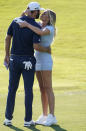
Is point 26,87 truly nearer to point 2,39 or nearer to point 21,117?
point 21,117

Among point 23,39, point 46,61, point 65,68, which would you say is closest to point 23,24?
point 23,39

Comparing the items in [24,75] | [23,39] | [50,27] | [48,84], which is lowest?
[48,84]

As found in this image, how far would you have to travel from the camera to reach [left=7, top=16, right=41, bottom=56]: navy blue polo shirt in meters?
8.25

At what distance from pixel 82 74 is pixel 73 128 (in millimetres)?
12119

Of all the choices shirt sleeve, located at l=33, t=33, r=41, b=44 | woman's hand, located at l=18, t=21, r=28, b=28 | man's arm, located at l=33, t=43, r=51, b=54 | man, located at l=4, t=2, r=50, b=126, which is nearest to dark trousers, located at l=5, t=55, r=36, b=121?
man, located at l=4, t=2, r=50, b=126

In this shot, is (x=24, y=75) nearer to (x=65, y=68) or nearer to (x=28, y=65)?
(x=28, y=65)

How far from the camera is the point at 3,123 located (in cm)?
857

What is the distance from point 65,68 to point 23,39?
14.1 meters

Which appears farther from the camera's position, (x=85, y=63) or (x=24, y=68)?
(x=85, y=63)

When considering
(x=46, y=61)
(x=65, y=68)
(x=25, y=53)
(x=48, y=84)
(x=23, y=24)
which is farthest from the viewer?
(x=65, y=68)

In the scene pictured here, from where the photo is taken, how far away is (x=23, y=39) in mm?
8250

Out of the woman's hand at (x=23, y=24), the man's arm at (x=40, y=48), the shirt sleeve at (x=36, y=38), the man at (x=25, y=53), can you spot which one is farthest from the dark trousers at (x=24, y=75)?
the woman's hand at (x=23, y=24)

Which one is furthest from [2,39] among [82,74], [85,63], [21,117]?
[21,117]

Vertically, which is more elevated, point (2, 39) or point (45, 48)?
point (45, 48)
